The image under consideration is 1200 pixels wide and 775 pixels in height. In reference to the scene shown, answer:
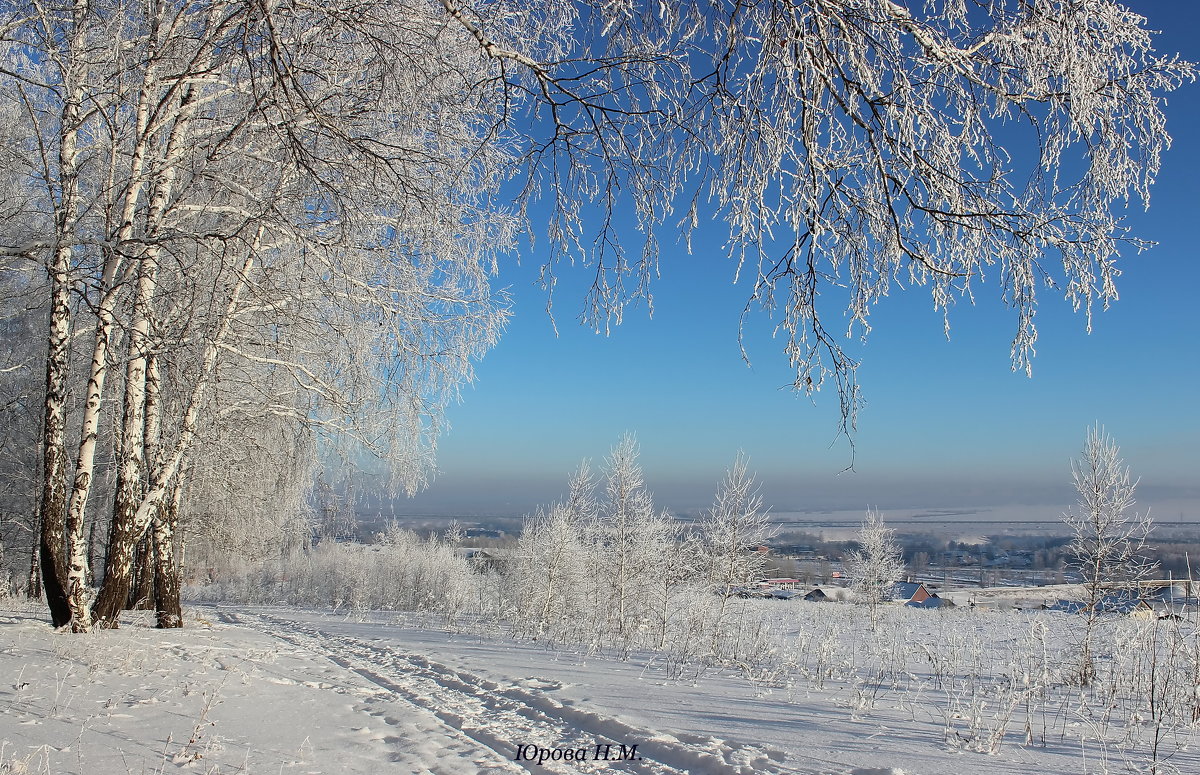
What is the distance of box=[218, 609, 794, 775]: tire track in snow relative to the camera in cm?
385

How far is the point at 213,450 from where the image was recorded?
33.7 feet

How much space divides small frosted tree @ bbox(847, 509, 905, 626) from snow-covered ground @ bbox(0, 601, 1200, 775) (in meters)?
24.6

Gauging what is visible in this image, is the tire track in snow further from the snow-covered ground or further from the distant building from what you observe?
the distant building

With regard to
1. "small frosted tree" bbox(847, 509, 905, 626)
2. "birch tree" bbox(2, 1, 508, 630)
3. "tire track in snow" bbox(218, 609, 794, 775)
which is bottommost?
"small frosted tree" bbox(847, 509, 905, 626)

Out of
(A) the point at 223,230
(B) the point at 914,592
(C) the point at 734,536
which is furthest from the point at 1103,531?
(B) the point at 914,592

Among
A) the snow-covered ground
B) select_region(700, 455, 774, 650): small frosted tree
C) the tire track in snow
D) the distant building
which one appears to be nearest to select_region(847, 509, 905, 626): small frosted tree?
select_region(700, 455, 774, 650): small frosted tree

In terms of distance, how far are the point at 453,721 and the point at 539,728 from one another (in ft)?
2.04

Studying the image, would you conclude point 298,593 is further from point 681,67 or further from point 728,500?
point 681,67

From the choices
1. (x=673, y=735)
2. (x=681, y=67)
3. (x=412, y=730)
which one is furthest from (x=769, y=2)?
(x=412, y=730)

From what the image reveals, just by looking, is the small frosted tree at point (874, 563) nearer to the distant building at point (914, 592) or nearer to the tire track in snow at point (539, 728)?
the tire track in snow at point (539, 728)

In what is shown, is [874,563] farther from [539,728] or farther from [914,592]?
[914,592]

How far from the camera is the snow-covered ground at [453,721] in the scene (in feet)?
11.8

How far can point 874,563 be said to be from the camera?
2959 centimetres

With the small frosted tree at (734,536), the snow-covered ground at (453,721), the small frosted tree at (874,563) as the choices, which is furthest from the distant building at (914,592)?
the snow-covered ground at (453,721)
